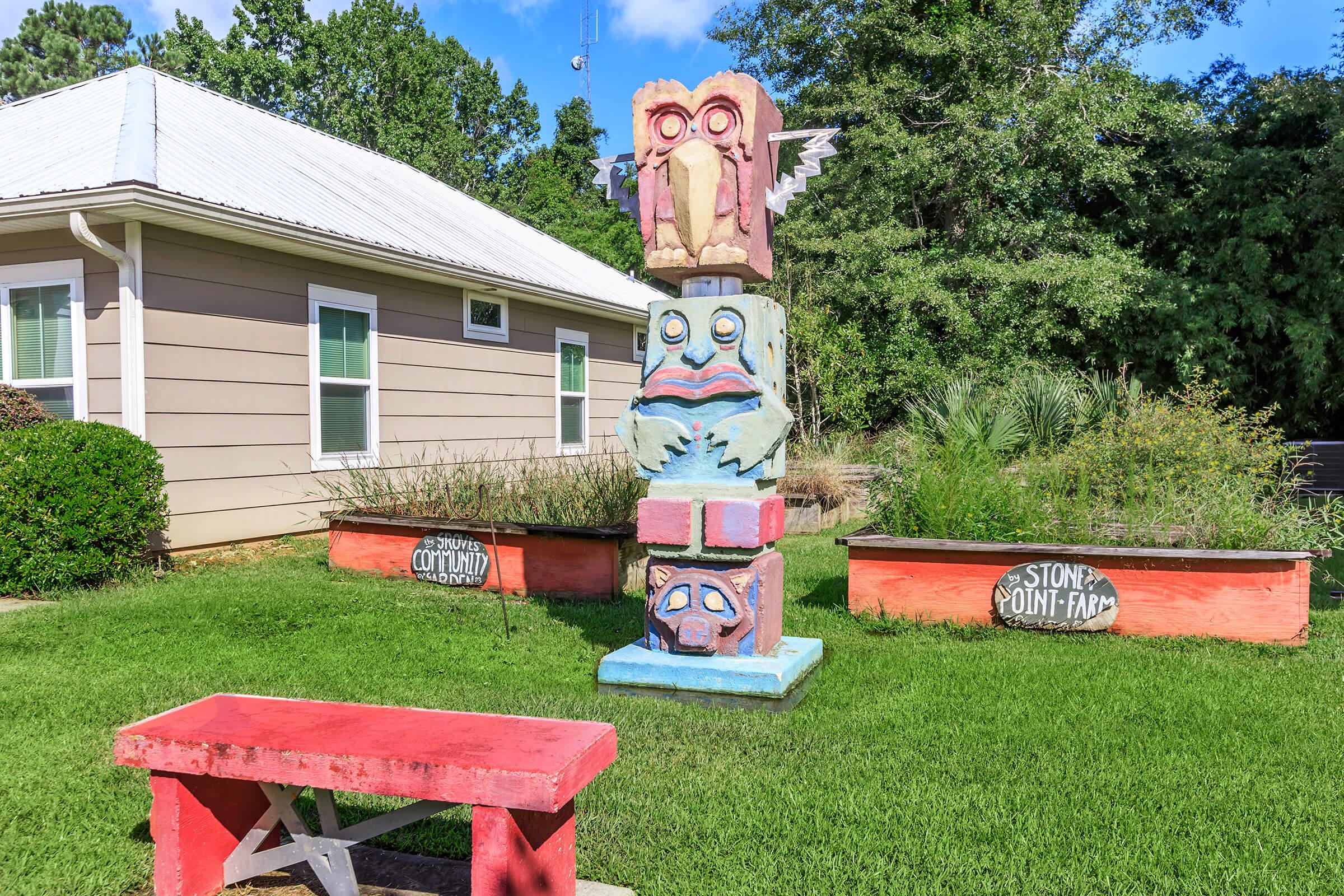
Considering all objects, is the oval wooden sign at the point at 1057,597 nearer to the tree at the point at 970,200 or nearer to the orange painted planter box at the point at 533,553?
the orange painted planter box at the point at 533,553

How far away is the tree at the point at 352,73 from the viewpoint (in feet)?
99.8

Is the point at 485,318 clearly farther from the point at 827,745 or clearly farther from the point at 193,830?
the point at 193,830

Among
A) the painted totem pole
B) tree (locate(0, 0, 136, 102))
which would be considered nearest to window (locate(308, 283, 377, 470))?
the painted totem pole

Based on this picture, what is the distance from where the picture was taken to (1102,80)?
15758mm

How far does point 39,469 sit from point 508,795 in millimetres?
5878

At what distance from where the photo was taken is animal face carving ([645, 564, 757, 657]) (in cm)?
443

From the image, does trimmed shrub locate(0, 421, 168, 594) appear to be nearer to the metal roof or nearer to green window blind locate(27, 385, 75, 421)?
green window blind locate(27, 385, 75, 421)

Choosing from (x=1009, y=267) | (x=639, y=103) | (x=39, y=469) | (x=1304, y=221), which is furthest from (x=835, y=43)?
(x=39, y=469)

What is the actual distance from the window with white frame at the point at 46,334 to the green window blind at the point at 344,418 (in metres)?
2.10

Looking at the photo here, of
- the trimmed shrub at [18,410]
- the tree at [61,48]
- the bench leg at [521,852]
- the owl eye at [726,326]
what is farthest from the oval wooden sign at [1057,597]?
the tree at [61,48]

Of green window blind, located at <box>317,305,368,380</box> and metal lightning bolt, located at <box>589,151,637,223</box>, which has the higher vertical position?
metal lightning bolt, located at <box>589,151,637,223</box>

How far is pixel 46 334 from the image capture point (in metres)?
7.71

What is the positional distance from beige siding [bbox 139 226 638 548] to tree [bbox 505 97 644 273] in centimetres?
1425

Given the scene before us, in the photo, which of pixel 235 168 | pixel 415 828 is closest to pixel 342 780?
pixel 415 828
